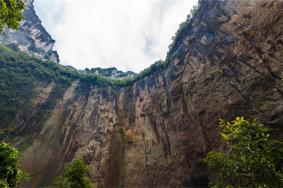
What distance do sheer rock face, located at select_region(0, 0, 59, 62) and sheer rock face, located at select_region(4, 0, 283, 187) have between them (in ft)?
64.5

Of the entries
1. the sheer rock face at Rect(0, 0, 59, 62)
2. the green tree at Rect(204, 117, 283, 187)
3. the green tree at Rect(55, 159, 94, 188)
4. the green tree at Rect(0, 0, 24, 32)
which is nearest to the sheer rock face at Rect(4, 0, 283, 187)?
the green tree at Rect(204, 117, 283, 187)

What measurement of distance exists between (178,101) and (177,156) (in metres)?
5.39

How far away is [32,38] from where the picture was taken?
1956 inches

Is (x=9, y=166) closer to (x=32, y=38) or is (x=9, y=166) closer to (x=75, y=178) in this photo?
(x=75, y=178)

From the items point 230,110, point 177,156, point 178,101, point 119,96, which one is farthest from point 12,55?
point 230,110

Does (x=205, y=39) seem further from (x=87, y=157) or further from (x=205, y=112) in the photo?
(x=87, y=157)

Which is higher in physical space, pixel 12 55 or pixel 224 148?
pixel 12 55

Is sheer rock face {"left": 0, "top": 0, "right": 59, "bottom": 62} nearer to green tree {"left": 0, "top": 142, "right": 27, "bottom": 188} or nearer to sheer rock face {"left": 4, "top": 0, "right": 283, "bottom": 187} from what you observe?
sheer rock face {"left": 4, "top": 0, "right": 283, "bottom": 187}

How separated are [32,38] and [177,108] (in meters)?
38.4

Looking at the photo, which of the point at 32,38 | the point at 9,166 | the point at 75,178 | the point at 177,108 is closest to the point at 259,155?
the point at 9,166

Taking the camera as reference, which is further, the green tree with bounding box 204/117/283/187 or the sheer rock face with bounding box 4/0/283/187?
the sheer rock face with bounding box 4/0/283/187

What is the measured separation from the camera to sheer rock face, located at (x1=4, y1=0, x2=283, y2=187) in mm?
16297

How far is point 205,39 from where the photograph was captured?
2323 cm

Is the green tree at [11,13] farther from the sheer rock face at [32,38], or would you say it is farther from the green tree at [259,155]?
the sheer rock face at [32,38]
